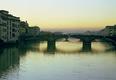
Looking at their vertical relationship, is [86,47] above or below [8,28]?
below

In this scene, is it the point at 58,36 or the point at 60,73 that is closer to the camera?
the point at 60,73

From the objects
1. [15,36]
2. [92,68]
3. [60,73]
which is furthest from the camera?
[15,36]

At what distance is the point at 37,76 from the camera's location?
76.2 ft

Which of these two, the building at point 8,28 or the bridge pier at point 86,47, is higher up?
the building at point 8,28

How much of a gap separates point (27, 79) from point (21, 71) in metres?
3.02

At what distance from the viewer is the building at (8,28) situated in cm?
5183

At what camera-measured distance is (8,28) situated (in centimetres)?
5638

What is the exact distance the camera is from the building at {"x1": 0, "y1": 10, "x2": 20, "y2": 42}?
51825 mm

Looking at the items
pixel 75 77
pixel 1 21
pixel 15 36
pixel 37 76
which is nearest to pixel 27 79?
pixel 37 76

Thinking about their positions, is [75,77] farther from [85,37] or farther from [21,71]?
[85,37]

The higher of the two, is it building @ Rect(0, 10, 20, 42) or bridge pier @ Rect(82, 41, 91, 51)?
building @ Rect(0, 10, 20, 42)

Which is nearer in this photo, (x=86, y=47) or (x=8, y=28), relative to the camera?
(x=86, y=47)

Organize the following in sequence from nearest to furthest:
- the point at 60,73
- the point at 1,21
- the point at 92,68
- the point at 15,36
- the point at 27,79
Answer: the point at 27,79 < the point at 60,73 < the point at 92,68 < the point at 1,21 < the point at 15,36

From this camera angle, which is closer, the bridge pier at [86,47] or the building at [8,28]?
the bridge pier at [86,47]
